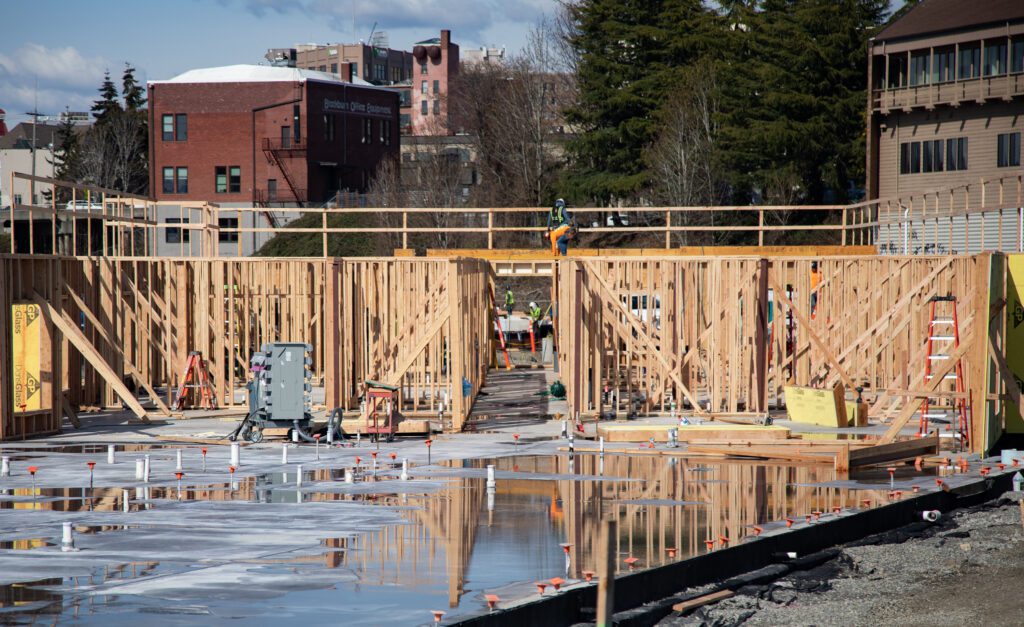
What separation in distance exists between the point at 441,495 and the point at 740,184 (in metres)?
41.7

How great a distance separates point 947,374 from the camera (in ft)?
75.1

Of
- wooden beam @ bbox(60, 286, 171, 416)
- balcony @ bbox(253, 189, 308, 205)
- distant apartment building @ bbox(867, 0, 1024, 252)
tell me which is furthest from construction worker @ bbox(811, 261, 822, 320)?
balcony @ bbox(253, 189, 308, 205)

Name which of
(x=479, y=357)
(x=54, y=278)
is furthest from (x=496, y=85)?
(x=54, y=278)

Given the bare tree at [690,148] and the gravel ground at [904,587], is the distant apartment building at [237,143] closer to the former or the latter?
the bare tree at [690,148]

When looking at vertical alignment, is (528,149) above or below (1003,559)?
above

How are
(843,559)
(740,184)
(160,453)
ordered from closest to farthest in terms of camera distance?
(843,559), (160,453), (740,184)

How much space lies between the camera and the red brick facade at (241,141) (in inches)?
2938

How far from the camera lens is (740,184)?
5484 cm

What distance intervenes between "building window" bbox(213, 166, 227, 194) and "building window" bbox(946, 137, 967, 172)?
1715 inches

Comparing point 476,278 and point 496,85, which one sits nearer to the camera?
point 476,278

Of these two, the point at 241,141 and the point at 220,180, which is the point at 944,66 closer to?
the point at 241,141

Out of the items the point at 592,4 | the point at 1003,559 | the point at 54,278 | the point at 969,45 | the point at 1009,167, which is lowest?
the point at 1003,559

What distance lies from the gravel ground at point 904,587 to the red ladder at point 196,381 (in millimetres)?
15707

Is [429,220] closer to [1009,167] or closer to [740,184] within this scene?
[740,184]
